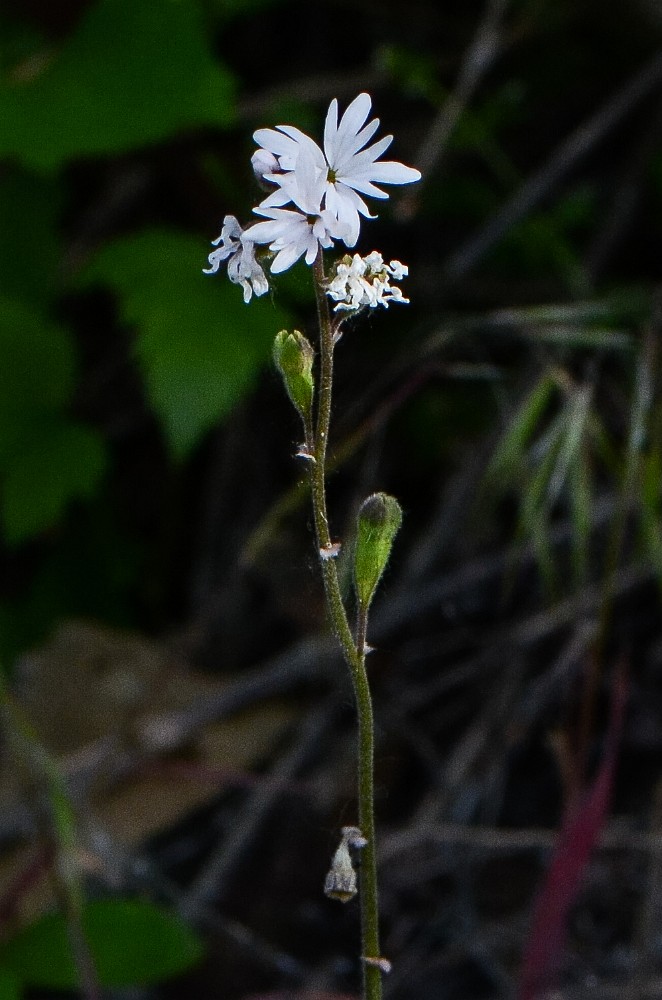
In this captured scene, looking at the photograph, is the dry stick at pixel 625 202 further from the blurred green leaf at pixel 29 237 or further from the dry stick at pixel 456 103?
the blurred green leaf at pixel 29 237

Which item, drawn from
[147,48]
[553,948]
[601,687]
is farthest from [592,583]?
[147,48]

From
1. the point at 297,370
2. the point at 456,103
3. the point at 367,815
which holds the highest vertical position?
the point at 456,103

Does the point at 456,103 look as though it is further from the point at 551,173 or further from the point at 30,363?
the point at 30,363

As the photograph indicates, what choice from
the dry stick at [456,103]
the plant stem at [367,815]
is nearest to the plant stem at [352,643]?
the plant stem at [367,815]

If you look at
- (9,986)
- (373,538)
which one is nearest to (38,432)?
(9,986)

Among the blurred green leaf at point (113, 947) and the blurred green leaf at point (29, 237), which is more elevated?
the blurred green leaf at point (29, 237)
